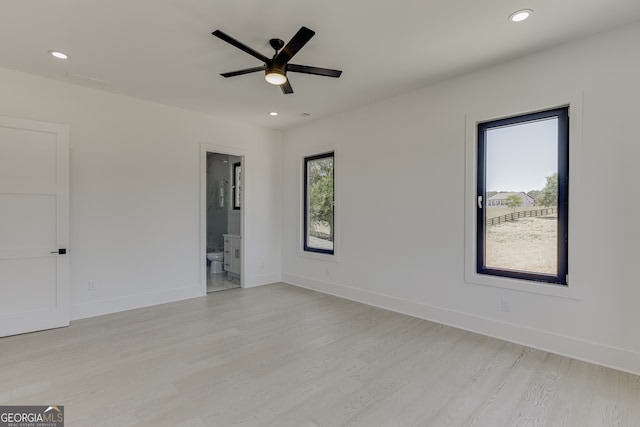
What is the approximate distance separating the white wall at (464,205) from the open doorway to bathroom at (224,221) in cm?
119

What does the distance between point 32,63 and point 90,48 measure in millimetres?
852

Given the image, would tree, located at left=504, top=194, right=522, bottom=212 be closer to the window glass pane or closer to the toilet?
the window glass pane

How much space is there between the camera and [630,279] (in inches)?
96.9

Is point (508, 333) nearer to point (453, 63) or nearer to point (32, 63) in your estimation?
point (453, 63)

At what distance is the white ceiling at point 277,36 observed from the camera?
2.24 meters

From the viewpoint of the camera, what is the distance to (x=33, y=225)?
3289mm

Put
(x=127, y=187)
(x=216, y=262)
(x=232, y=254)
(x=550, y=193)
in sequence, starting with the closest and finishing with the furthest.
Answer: (x=550, y=193)
(x=127, y=187)
(x=232, y=254)
(x=216, y=262)

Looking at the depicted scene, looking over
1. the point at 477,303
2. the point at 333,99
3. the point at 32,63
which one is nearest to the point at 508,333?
the point at 477,303

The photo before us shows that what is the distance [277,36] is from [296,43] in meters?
0.47

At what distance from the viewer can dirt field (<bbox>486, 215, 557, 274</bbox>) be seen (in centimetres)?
290

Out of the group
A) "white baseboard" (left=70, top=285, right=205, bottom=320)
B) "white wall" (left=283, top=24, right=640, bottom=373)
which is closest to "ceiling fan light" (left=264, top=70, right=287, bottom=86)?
"white wall" (left=283, top=24, right=640, bottom=373)

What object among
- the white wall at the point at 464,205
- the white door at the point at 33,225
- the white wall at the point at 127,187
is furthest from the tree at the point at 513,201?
the white door at the point at 33,225

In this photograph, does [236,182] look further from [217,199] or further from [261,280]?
[261,280]

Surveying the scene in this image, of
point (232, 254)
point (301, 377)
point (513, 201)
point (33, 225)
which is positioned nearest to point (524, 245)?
point (513, 201)
